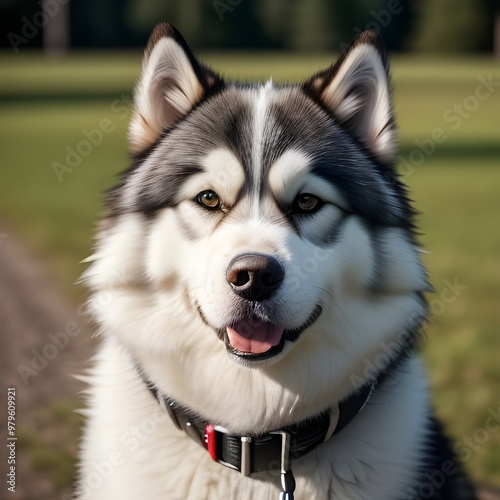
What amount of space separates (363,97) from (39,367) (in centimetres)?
358

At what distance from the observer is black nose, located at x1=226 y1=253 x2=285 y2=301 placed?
2391mm

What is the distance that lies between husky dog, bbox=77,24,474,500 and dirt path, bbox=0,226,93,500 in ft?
3.37

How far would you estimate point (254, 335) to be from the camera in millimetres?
2566

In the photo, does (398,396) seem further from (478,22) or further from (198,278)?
(478,22)

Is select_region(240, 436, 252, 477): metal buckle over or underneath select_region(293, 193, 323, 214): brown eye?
underneath

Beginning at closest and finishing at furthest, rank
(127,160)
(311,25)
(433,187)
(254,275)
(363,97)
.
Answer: (254,275) < (363,97) < (127,160) < (433,187) < (311,25)

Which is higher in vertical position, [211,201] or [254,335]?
[211,201]

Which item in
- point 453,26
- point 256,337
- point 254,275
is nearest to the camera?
point 254,275

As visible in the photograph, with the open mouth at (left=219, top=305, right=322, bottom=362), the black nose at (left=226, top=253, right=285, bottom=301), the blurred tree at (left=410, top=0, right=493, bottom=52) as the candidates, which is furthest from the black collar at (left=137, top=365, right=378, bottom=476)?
the blurred tree at (left=410, top=0, right=493, bottom=52)

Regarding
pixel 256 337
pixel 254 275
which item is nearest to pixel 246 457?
pixel 256 337

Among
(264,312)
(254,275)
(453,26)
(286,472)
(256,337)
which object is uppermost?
(254,275)

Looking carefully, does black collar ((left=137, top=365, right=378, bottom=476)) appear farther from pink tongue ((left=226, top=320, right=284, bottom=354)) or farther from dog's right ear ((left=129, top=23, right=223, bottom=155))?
dog's right ear ((left=129, top=23, right=223, bottom=155))

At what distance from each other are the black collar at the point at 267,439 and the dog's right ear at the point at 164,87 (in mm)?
1011

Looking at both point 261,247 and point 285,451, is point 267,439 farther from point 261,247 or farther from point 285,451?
point 261,247
